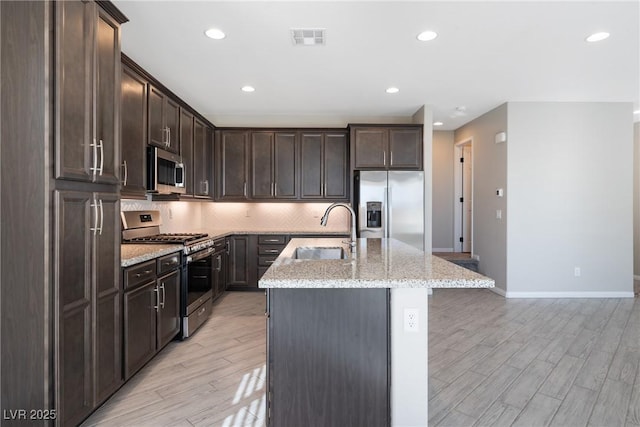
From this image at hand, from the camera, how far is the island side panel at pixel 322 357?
160 cm

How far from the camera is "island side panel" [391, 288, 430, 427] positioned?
1618mm

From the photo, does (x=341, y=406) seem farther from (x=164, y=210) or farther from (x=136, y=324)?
(x=164, y=210)

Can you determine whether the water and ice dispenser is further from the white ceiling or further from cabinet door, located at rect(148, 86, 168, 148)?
cabinet door, located at rect(148, 86, 168, 148)

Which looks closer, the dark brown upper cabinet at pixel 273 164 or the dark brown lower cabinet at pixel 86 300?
the dark brown lower cabinet at pixel 86 300

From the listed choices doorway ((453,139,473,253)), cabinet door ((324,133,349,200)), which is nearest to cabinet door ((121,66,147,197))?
cabinet door ((324,133,349,200))

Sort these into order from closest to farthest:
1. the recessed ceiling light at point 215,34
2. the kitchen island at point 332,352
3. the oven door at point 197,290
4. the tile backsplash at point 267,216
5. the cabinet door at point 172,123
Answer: the kitchen island at point 332,352 → the recessed ceiling light at point 215,34 → the oven door at point 197,290 → the cabinet door at point 172,123 → the tile backsplash at point 267,216

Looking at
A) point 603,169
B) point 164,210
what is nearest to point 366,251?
point 164,210

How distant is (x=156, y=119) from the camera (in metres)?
3.30

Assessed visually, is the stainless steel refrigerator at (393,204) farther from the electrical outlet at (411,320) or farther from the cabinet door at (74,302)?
the cabinet door at (74,302)

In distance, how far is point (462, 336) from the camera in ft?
10.5

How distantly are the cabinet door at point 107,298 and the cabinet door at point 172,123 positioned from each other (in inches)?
65.6

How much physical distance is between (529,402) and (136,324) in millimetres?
2638

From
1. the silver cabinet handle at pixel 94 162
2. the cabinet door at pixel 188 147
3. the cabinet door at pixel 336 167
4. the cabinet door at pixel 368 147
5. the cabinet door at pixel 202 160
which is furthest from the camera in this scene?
the cabinet door at pixel 336 167

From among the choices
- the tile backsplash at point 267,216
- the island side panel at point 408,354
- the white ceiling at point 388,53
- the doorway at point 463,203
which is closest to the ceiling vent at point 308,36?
the white ceiling at point 388,53
